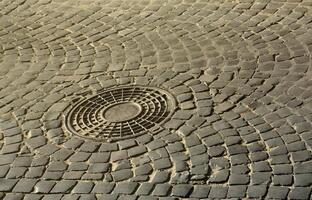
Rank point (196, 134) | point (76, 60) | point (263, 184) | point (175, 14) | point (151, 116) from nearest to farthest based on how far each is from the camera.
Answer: point (263, 184)
point (196, 134)
point (151, 116)
point (76, 60)
point (175, 14)

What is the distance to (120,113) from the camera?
6625 mm

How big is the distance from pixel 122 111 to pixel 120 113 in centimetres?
5

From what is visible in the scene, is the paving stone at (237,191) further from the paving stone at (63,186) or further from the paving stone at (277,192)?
the paving stone at (63,186)

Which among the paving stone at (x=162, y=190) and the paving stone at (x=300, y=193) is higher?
the paving stone at (x=162, y=190)

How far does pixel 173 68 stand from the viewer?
7430mm

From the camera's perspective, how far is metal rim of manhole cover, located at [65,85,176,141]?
20.8ft

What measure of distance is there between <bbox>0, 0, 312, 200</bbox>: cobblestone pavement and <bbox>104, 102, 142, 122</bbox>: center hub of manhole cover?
0.9 inches

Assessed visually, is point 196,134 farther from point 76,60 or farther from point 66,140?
point 76,60

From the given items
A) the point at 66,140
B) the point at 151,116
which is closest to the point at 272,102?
the point at 151,116

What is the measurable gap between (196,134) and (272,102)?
3.15 ft

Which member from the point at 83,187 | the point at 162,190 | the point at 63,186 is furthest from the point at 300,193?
the point at 63,186

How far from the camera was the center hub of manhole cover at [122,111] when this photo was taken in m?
6.55

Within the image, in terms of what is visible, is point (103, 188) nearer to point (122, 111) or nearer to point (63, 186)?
point (63, 186)

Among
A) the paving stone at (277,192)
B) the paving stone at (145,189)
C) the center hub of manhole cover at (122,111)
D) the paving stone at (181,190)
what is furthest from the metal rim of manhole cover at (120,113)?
the paving stone at (277,192)
